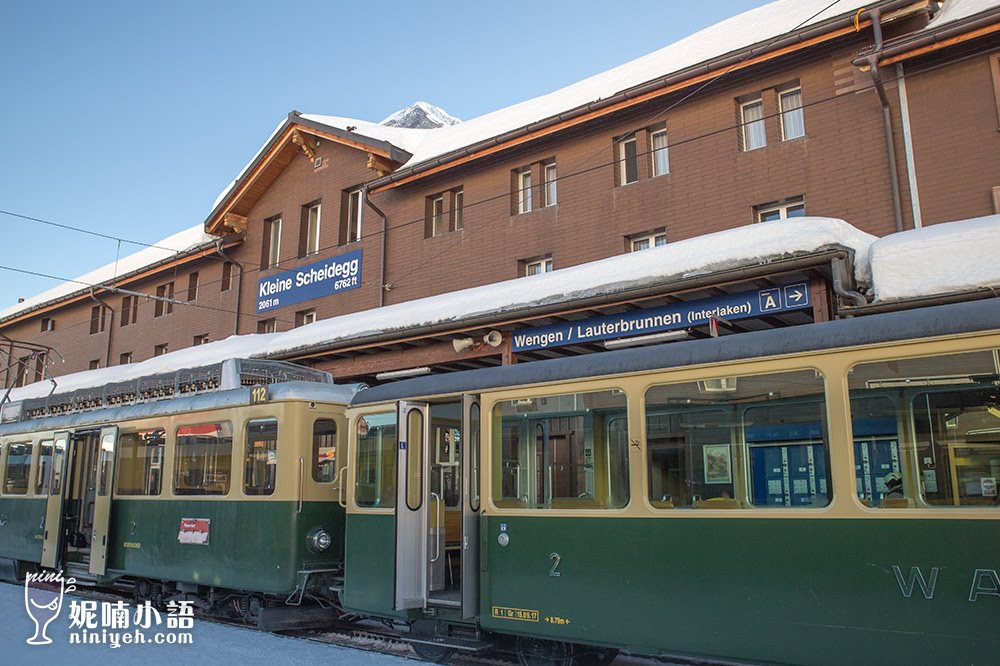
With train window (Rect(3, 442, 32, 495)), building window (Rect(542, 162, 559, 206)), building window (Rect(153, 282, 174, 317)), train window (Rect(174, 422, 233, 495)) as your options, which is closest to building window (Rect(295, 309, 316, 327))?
building window (Rect(153, 282, 174, 317))

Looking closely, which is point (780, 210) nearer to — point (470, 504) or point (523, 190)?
point (523, 190)

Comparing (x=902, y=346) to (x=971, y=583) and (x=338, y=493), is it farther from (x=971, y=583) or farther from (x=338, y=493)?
(x=338, y=493)

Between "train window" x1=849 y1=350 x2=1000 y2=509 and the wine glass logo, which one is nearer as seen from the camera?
"train window" x1=849 y1=350 x2=1000 y2=509

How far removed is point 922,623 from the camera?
467cm

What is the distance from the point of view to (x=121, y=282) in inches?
1103

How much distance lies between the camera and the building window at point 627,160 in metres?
15.3

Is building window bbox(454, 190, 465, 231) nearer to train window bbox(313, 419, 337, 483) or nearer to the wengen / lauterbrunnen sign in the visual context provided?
the wengen / lauterbrunnen sign

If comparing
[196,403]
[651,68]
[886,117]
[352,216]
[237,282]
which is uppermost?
[651,68]

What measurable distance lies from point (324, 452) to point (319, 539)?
98 centimetres

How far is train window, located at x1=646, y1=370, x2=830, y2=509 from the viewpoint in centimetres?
531

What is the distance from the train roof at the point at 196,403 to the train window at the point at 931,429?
20.1ft

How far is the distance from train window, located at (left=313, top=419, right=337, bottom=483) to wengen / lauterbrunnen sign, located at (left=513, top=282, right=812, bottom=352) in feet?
13.2

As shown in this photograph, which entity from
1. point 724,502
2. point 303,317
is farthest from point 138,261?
point 724,502

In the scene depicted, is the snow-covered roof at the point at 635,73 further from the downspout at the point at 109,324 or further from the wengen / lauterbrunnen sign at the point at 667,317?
the downspout at the point at 109,324
